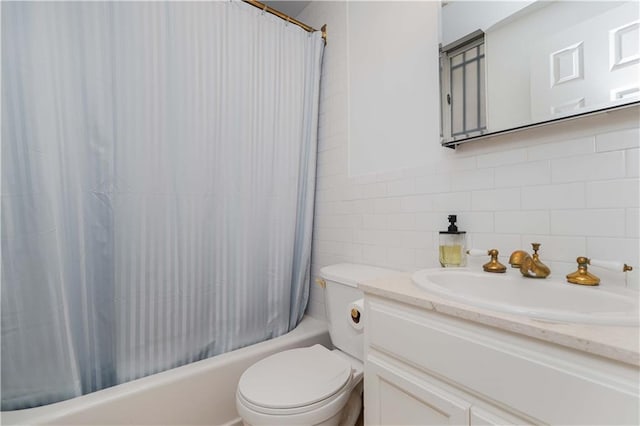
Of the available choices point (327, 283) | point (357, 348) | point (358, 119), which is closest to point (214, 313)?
point (327, 283)

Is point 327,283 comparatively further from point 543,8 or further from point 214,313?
point 543,8

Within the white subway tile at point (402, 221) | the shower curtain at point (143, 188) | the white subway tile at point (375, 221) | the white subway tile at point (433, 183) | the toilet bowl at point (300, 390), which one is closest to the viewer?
the toilet bowl at point (300, 390)

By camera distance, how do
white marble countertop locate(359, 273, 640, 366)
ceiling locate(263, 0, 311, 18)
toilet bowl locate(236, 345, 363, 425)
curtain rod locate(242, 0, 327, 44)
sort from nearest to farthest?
1. white marble countertop locate(359, 273, 640, 366)
2. toilet bowl locate(236, 345, 363, 425)
3. curtain rod locate(242, 0, 327, 44)
4. ceiling locate(263, 0, 311, 18)

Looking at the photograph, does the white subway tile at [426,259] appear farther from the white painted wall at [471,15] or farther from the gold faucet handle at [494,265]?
the white painted wall at [471,15]

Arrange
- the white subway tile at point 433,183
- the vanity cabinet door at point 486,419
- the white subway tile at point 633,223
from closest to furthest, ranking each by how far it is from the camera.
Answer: the vanity cabinet door at point 486,419 < the white subway tile at point 633,223 < the white subway tile at point 433,183

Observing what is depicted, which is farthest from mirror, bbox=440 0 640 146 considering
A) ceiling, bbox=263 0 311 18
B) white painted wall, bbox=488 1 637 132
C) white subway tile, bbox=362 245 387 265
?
ceiling, bbox=263 0 311 18

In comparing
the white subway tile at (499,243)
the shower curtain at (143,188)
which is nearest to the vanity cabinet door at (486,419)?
the white subway tile at (499,243)

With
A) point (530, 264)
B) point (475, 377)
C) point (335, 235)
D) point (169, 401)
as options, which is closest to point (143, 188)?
point (169, 401)

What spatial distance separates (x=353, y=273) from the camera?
4.17 ft

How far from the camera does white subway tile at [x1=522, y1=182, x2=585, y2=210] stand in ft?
2.68

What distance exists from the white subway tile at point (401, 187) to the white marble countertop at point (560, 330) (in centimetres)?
63

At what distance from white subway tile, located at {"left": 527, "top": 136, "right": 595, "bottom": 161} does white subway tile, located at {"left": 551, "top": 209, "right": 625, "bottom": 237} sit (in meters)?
0.17

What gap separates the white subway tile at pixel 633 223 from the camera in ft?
2.38

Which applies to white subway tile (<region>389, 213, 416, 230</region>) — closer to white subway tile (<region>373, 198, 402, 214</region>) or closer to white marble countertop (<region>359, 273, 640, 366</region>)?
white subway tile (<region>373, 198, 402, 214</region>)
